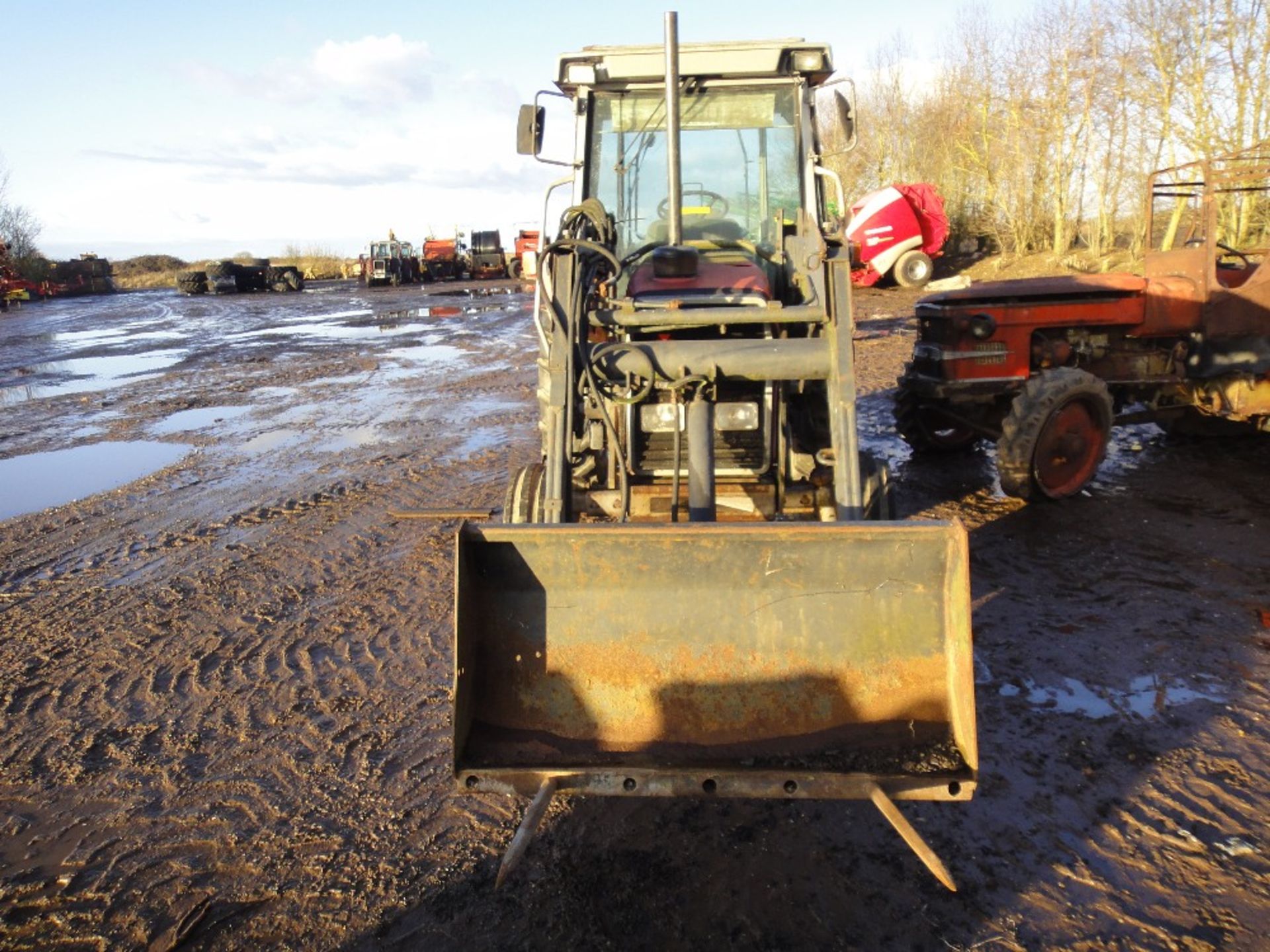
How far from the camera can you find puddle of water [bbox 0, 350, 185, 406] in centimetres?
1298

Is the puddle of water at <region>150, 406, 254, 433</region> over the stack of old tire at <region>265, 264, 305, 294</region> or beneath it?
beneath

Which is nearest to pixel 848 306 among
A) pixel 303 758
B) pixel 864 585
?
pixel 864 585

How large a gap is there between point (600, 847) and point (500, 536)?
1071 millimetres

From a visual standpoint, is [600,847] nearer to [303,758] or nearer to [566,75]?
[303,758]

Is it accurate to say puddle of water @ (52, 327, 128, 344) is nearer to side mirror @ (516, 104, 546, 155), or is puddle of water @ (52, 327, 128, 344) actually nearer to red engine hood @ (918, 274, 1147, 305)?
side mirror @ (516, 104, 546, 155)

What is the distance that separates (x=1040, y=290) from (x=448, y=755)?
5812 millimetres

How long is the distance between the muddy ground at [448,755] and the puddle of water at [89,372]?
6.40 metres

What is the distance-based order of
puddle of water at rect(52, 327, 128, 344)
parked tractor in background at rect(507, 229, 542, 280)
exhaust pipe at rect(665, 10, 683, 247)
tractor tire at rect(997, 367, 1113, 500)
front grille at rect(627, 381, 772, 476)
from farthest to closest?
parked tractor in background at rect(507, 229, 542, 280), puddle of water at rect(52, 327, 128, 344), tractor tire at rect(997, 367, 1113, 500), front grille at rect(627, 381, 772, 476), exhaust pipe at rect(665, 10, 683, 247)

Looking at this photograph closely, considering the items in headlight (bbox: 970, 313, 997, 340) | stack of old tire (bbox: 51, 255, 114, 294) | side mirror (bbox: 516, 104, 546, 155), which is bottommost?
headlight (bbox: 970, 313, 997, 340)

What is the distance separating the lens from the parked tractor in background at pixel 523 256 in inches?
1367

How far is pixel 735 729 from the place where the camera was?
112 inches

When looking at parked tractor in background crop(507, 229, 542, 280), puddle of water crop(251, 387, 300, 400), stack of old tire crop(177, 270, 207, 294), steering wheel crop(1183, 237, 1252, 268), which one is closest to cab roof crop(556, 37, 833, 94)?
steering wheel crop(1183, 237, 1252, 268)

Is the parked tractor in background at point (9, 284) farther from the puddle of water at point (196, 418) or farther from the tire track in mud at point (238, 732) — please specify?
the tire track in mud at point (238, 732)

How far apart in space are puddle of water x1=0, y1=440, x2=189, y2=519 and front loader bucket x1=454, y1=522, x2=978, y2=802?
5.73 meters
